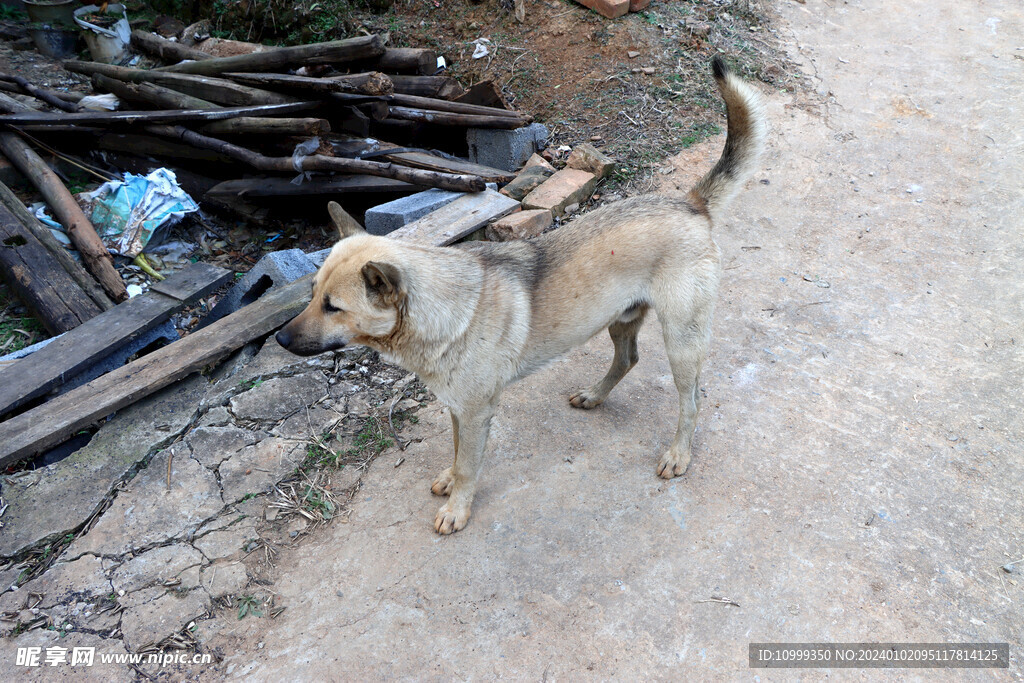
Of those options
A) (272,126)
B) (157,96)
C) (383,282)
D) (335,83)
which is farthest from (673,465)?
(157,96)

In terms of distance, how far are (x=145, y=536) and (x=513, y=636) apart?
2.17 m

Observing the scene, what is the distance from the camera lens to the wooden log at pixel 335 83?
235 inches

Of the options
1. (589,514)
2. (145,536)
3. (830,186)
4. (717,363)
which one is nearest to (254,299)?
(145,536)

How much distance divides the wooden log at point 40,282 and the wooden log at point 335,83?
2.68 meters

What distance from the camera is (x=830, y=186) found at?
632 centimetres

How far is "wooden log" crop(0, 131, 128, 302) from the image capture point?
536 cm

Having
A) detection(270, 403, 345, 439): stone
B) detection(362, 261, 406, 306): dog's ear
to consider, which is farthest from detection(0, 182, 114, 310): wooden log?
detection(362, 261, 406, 306): dog's ear

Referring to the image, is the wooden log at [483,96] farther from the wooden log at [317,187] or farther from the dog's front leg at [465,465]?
the dog's front leg at [465,465]

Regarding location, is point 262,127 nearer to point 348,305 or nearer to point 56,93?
point 56,93

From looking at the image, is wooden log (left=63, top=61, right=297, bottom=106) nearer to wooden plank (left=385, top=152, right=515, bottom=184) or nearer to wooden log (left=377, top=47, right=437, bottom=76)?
wooden log (left=377, top=47, right=437, bottom=76)

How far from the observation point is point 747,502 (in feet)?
11.6

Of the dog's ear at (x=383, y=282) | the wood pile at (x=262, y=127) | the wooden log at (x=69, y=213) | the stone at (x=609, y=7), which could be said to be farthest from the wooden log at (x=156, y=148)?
the stone at (x=609, y=7)

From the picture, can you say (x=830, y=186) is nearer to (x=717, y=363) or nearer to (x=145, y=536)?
(x=717, y=363)

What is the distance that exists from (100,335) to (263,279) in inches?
49.9
